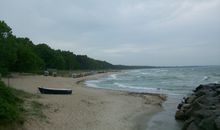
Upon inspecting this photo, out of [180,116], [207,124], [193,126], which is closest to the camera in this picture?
[207,124]

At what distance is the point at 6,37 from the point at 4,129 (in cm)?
3888

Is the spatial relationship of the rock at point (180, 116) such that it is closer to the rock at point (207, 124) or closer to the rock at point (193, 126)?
the rock at point (193, 126)

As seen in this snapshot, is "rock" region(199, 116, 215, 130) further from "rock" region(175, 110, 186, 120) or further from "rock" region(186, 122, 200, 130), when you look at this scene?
"rock" region(175, 110, 186, 120)

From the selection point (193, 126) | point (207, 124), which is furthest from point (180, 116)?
point (207, 124)

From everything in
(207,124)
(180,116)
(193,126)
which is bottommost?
(180,116)

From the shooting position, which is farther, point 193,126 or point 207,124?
point 193,126

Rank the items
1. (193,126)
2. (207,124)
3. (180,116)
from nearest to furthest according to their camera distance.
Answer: (207,124), (193,126), (180,116)

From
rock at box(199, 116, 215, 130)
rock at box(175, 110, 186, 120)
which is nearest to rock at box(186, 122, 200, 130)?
rock at box(199, 116, 215, 130)

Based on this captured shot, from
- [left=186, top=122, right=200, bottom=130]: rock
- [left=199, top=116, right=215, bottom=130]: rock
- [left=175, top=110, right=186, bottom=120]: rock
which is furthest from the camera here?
[left=175, top=110, right=186, bottom=120]: rock

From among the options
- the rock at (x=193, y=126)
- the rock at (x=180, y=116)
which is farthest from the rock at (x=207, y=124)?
the rock at (x=180, y=116)

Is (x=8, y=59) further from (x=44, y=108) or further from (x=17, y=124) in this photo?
(x=17, y=124)

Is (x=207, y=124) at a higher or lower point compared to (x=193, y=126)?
higher

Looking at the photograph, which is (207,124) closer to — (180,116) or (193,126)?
(193,126)

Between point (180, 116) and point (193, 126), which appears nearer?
point (193, 126)
